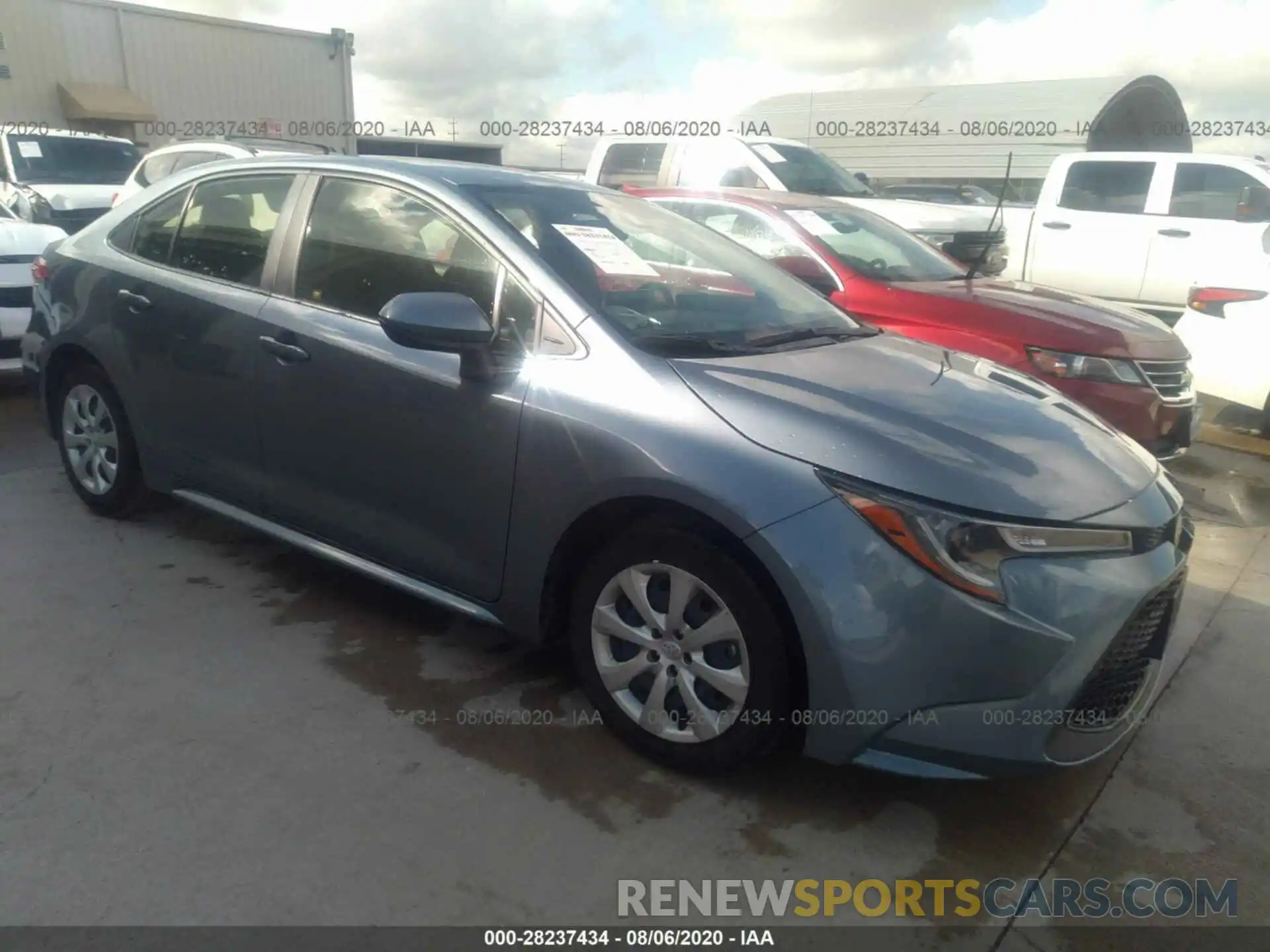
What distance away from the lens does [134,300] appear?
12.8ft

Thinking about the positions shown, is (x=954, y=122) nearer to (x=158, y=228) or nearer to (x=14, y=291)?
(x=14, y=291)

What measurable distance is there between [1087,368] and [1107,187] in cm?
586

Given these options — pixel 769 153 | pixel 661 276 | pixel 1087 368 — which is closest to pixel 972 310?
pixel 1087 368

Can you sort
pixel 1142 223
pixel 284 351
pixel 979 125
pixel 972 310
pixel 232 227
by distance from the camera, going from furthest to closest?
pixel 979 125
pixel 1142 223
pixel 972 310
pixel 232 227
pixel 284 351

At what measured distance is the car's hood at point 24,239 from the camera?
20.9 ft

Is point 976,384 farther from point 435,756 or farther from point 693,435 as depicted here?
point 435,756

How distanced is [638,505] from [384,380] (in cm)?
96

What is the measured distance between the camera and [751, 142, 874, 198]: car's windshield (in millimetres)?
8578

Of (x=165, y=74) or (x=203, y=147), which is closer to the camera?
(x=203, y=147)

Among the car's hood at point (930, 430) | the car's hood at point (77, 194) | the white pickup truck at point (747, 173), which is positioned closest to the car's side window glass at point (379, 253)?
the car's hood at point (930, 430)

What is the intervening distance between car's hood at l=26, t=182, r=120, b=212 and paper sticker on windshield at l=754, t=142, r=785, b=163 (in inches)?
269

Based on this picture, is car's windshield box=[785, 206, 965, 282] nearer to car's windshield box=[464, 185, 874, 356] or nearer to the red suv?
the red suv

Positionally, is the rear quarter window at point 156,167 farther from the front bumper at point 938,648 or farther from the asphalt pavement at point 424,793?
the front bumper at point 938,648

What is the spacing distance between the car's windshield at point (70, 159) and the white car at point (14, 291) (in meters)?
6.28
